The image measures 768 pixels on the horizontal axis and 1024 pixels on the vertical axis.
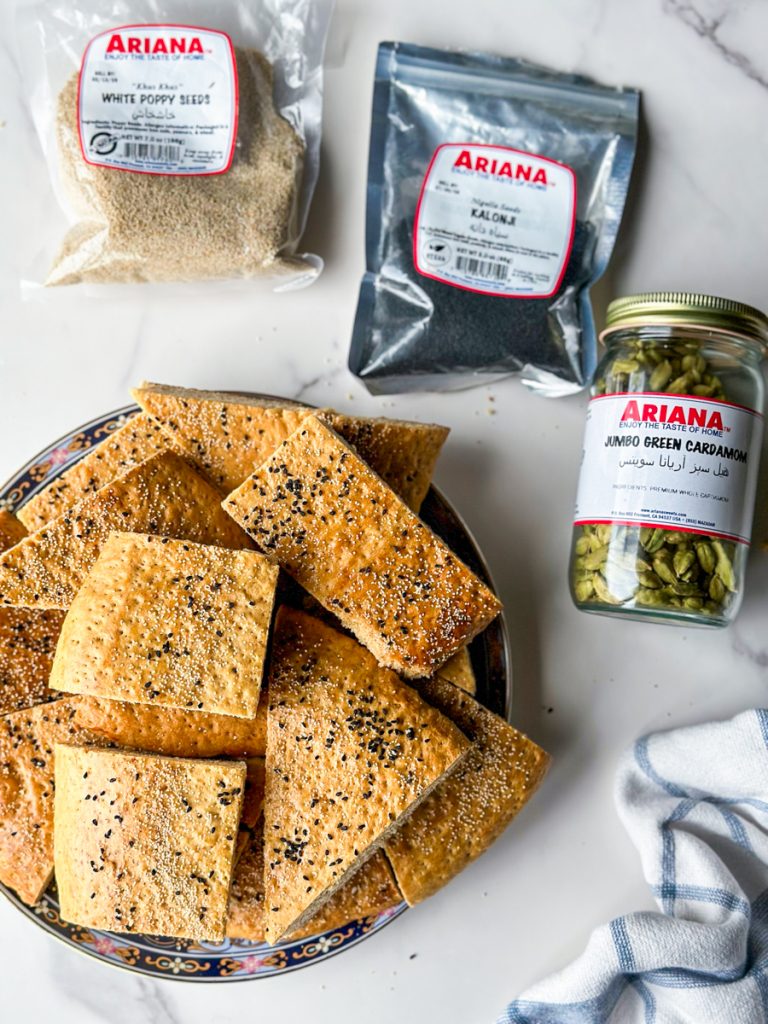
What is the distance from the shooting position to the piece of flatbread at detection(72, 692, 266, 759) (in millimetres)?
1384

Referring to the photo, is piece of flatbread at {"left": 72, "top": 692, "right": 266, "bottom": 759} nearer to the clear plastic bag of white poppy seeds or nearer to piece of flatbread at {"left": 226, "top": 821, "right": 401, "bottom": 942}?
piece of flatbread at {"left": 226, "top": 821, "right": 401, "bottom": 942}

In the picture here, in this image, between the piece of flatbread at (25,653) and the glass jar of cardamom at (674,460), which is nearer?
the glass jar of cardamom at (674,460)

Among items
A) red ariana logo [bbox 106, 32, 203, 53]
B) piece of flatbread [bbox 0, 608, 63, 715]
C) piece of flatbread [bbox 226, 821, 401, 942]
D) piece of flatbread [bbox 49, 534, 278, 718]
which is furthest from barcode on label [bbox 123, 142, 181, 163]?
piece of flatbread [bbox 226, 821, 401, 942]

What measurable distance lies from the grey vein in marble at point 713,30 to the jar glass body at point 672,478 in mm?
617

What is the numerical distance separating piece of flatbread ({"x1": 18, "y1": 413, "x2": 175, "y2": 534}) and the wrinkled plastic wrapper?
0.39 metres

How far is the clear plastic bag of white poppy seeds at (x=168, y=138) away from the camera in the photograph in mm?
1541

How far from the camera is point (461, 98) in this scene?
1.58m

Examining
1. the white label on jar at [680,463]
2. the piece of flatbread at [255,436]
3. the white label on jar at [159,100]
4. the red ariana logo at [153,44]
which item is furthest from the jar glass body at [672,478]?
the red ariana logo at [153,44]

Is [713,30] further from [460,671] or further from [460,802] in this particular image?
[460,802]

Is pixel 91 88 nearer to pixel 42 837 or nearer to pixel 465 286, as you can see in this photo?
pixel 465 286

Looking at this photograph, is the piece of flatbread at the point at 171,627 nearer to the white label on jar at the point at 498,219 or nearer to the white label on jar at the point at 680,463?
the white label on jar at the point at 680,463

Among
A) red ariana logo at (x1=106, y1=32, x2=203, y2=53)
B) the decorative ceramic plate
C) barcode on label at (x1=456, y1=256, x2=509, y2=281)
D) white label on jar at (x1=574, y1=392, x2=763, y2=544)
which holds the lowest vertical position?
the decorative ceramic plate

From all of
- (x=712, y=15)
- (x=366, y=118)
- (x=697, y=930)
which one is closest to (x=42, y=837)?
(x=697, y=930)

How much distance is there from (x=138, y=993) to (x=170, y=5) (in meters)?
1.79
